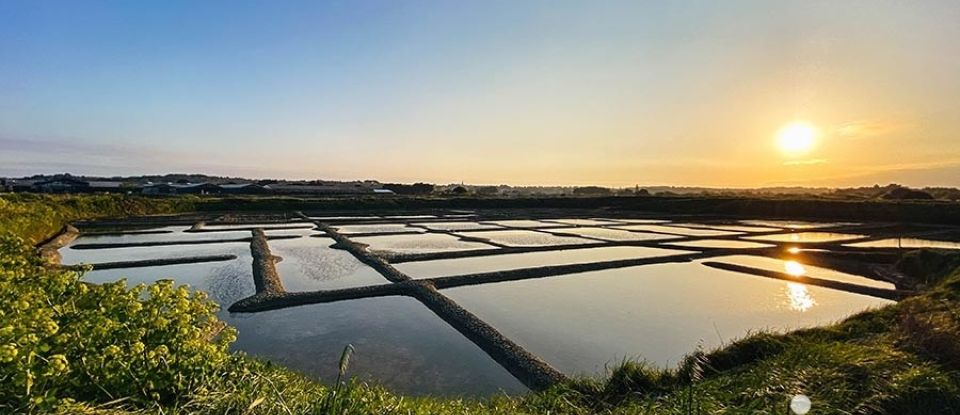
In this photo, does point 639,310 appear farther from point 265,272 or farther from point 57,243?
point 57,243

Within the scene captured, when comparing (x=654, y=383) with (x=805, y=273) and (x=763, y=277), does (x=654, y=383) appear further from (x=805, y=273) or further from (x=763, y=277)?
(x=805, y=273)

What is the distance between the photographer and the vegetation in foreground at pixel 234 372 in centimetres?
257

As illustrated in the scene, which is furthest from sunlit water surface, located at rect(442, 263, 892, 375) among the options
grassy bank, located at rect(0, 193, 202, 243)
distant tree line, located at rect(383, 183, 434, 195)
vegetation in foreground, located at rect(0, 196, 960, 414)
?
distant tree line, located at rect(383, 183, 434, 195)

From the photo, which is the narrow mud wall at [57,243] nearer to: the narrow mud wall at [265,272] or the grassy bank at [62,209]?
the grassy bank at [62,209]

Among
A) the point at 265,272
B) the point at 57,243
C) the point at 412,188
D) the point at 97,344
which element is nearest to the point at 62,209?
the point at 57,243

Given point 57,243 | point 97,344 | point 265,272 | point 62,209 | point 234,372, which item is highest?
point 97,344

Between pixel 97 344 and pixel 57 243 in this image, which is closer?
pixel 97 344

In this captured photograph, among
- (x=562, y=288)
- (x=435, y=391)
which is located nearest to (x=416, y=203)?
(x=562, y=288)

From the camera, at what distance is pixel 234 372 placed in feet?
10.7

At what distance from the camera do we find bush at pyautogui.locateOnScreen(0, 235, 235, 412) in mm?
2387

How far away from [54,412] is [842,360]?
6211 millimetres

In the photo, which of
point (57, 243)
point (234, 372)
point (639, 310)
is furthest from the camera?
point (57, 243)

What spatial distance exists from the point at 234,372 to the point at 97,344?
796mm

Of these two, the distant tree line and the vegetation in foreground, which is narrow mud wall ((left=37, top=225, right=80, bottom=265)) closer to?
the vegetation in foreground
